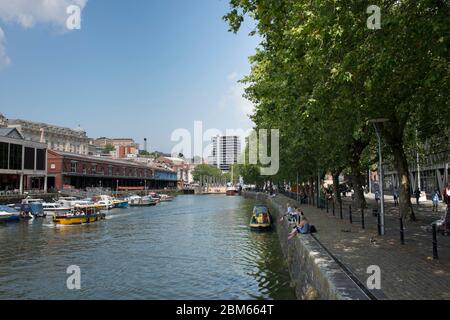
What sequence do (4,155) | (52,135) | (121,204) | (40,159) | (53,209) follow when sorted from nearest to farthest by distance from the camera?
(53,209) → (4,155) → (121,204) → (40,159) → (52,135)

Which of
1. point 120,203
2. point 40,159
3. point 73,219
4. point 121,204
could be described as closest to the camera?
point 73,219

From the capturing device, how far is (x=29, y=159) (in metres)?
80.9

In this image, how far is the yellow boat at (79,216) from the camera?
4422 centimetres

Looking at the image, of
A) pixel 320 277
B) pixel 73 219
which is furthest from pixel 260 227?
pixel 320 277

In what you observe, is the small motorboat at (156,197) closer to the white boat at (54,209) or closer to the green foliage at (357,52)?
the white boat at (54,209)

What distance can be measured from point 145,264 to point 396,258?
14390 millimetres

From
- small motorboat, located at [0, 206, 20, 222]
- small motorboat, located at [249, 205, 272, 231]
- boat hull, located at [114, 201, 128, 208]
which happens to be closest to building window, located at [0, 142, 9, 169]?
boat hull, located at [114, 201, 128, 208]

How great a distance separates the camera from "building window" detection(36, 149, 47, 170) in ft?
274

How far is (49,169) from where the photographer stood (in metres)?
91.6

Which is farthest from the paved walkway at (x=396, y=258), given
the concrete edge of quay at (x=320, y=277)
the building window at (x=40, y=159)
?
the building window at (x=40, y=159)

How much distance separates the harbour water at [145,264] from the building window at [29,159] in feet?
149

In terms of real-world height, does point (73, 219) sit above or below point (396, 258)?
below

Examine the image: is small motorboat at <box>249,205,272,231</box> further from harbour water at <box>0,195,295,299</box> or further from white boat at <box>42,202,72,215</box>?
white boat at <box>42,202,72,215</box>

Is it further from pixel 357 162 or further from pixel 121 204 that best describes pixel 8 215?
pixel 357 162
